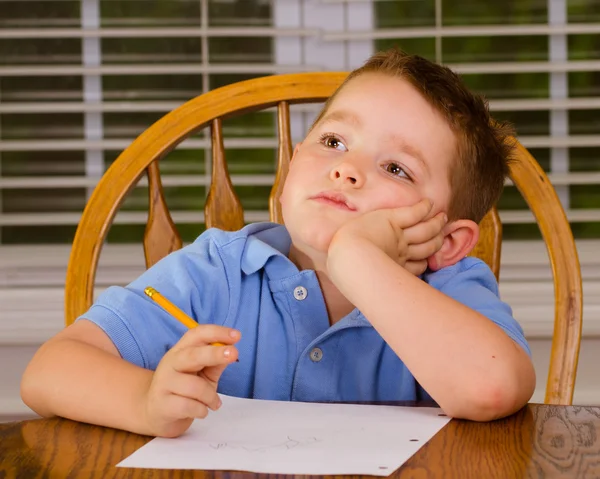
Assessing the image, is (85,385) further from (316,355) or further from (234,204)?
(234,204)

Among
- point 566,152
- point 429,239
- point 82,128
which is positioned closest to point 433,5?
point 566,152

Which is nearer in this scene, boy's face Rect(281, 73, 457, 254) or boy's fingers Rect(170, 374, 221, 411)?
boy's fingers Rect(170, 374, 221, 411)

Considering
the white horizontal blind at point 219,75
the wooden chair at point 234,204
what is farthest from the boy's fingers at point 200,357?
the white horizontal blind at point 219,75

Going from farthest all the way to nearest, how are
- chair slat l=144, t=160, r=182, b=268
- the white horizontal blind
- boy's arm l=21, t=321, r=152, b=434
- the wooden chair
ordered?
the white horizontal blind → chair slat l=144, t=160, r=182, b=268 → the wooden chair → boy's arm l=21, t=321, r=152, b=434

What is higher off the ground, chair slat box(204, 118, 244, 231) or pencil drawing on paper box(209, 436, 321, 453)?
chair slat box(204, 118, 244, 231)

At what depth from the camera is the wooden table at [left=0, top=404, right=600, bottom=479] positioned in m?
0.59

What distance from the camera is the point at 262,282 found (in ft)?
3.28

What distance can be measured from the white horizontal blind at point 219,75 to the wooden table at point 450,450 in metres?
1.23

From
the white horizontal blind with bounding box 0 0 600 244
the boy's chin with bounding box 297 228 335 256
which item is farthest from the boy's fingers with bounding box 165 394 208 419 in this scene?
the white horizontal blind with bounding box 0 0 600 244

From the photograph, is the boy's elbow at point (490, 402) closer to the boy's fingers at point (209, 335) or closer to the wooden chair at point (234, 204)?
the boy's fingers at point (209, 335)

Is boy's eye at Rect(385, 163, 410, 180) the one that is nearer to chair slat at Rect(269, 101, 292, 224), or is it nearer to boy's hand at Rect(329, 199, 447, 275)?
boy's hand at Rect(329, 199, 447, 275)

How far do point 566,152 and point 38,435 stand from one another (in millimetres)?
1562

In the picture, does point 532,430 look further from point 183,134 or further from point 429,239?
point 183,134

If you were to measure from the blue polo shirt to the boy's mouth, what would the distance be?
101 millimetres
